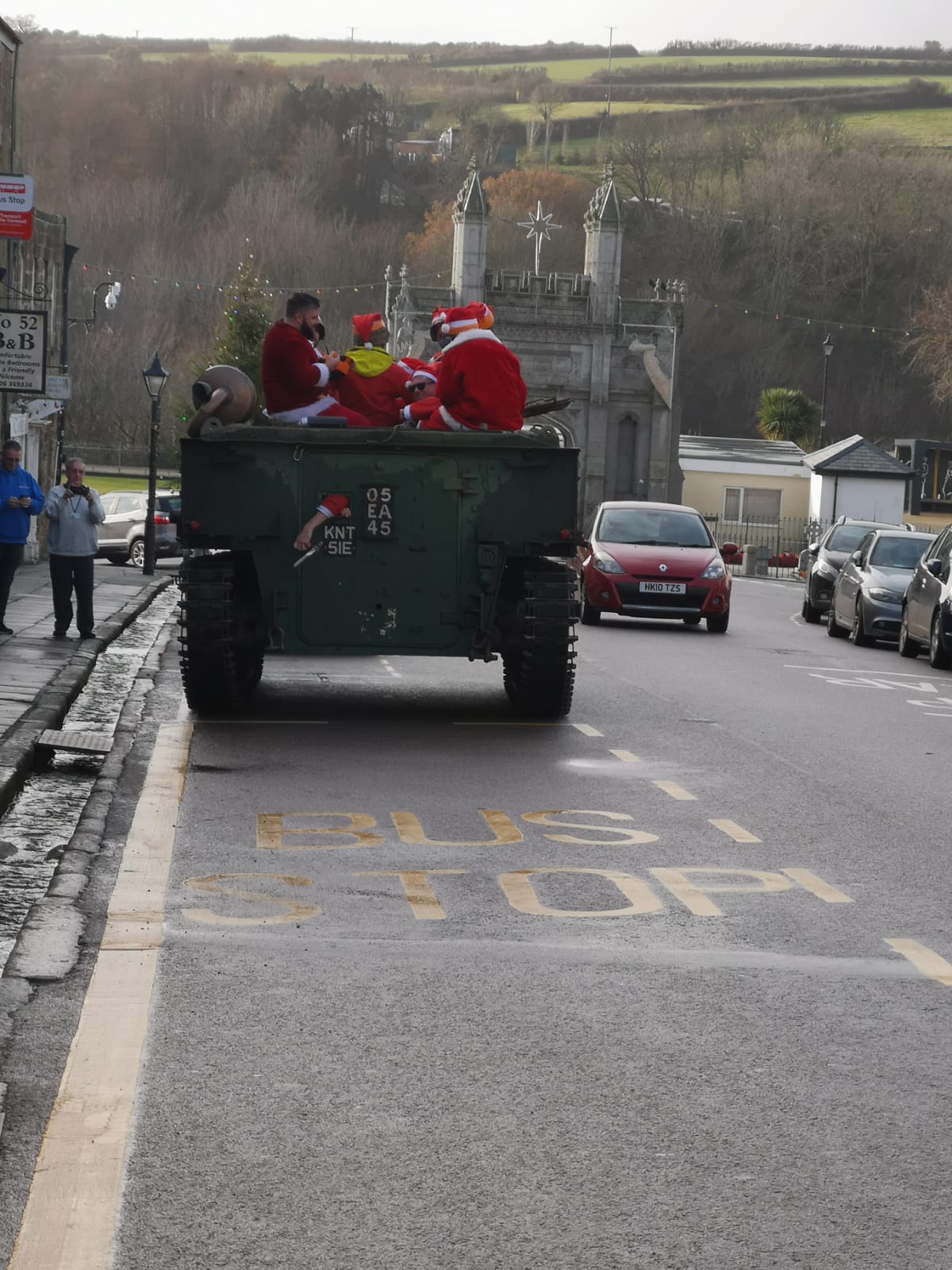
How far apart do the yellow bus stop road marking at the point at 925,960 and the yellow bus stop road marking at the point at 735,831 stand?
2207 mm

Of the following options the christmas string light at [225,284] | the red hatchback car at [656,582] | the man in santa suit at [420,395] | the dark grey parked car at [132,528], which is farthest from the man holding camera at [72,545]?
Answer: the christmas string light at [225,284]

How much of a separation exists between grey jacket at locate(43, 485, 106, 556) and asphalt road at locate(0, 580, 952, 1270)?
8479 mm

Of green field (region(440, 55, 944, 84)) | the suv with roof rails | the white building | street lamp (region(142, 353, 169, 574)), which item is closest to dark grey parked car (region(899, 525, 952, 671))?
the suv with roof rails

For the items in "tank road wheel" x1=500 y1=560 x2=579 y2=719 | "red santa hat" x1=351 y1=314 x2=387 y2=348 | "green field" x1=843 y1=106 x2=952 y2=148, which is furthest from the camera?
"green field" x1=843 y1=106 x2=952 y2=148

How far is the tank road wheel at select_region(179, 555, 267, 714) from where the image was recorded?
12945 mm

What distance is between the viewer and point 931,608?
73.2 feet

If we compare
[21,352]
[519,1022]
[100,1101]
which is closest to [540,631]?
[519,1022]

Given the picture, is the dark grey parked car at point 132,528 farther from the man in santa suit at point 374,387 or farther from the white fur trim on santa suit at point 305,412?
the white fur trim on santa suit at point 305,412

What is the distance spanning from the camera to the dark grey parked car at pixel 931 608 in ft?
71.2

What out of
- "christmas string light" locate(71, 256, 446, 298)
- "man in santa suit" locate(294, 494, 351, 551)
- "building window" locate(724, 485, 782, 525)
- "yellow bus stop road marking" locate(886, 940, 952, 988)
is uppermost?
"christmas string light" locate(71, 256, 446, 298)

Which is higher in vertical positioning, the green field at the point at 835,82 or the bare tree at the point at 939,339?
the green field at the point at 835,82

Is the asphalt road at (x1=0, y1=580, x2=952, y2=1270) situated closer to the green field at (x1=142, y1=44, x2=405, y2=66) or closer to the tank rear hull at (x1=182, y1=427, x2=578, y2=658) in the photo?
the tank rear hull at (x1=182, y1=427, x2=578, y2=658)

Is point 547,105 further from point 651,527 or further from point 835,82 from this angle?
point 651,527

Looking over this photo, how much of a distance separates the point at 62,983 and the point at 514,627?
7.69m
